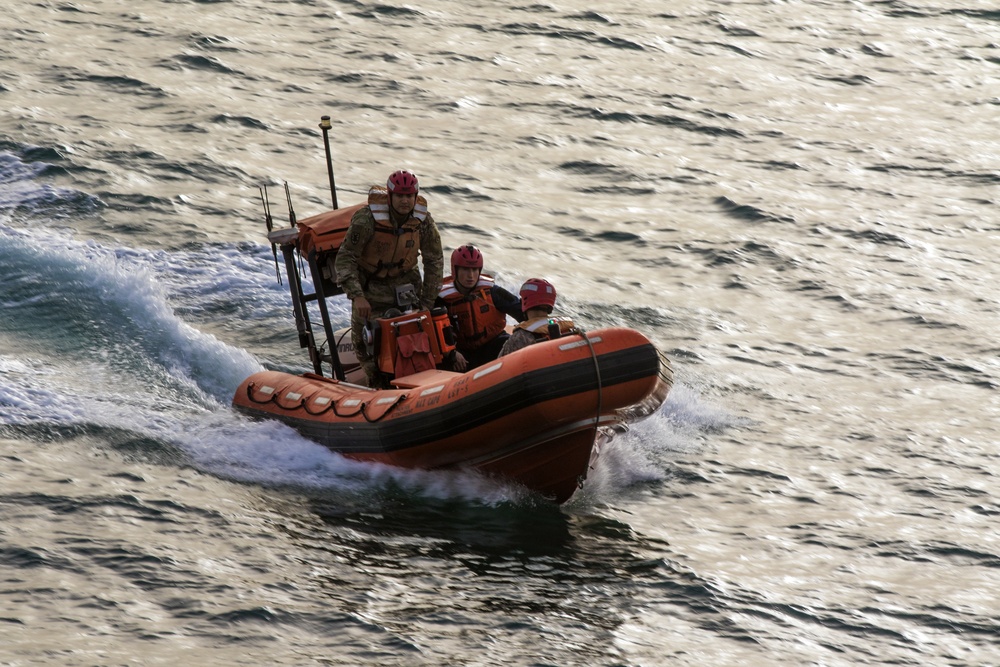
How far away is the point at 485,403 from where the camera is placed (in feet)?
23.7

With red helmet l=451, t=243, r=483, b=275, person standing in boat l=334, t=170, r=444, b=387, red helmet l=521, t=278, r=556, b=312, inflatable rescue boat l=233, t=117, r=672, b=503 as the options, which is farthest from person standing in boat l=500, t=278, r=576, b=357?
person standing in boat l=334, t=170, r=444, b=387

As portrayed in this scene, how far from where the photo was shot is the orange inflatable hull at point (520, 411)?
7.08m

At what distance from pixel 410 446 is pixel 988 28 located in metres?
15.4

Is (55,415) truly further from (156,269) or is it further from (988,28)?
(988,28)

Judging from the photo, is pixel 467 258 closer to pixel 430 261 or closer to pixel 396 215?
pixel 430 261

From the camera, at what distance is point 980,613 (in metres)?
6.78

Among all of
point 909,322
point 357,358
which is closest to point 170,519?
point 357,358

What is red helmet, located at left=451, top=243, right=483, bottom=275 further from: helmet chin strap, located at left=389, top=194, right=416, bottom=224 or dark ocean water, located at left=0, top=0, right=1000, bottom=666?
dark ocean water, located at left=0, top=0, right=1000, bottom=666

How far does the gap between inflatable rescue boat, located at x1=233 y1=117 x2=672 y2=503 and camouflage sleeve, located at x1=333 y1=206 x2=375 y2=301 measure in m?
0.28

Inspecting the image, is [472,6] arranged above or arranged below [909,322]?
above

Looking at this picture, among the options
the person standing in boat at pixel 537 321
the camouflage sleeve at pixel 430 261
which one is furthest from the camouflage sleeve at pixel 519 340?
the camouflage sleeve at pixel 430 261

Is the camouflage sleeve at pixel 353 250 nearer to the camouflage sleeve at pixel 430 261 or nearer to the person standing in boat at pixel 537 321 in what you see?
the camouflage sleeve at pixel 430 261

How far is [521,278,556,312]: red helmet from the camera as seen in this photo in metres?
7.55

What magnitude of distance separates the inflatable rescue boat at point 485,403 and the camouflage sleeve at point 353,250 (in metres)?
0.28
